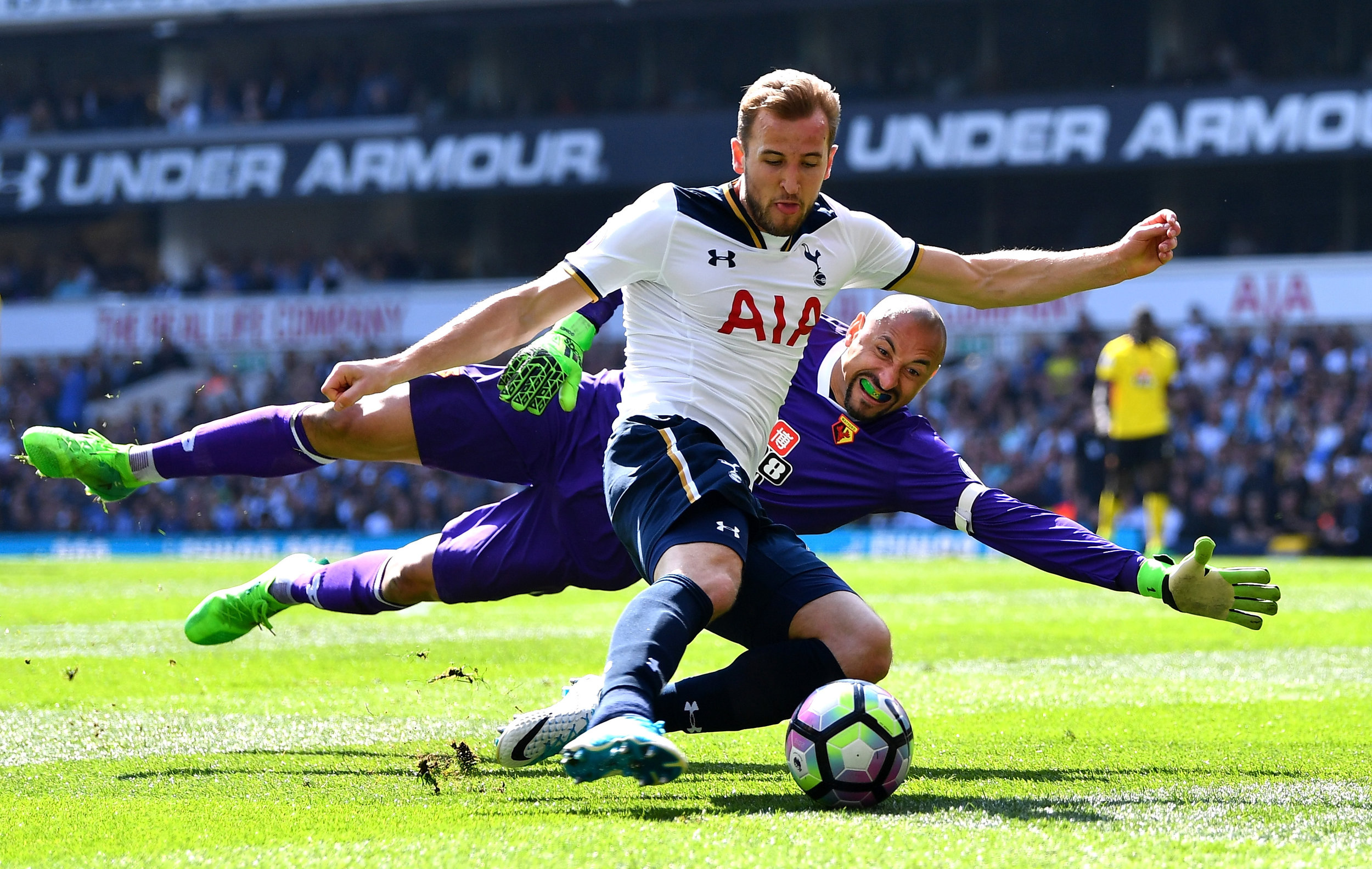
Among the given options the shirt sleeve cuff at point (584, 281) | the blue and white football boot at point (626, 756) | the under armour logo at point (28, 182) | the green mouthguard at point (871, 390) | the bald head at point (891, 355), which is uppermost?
the under armour logo at point (28, 182)

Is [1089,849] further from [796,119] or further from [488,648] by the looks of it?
[488,648]

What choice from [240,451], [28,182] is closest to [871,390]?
[240,451]

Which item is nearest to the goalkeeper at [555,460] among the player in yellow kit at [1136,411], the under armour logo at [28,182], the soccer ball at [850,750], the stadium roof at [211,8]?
the soccer ball at [850,750]

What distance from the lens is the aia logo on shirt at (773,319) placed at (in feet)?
14.2

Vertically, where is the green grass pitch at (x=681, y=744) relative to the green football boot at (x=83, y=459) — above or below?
below

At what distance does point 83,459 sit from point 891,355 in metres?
2.76

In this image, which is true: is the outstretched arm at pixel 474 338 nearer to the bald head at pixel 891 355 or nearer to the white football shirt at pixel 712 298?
the white football shirt at pixel 712 298

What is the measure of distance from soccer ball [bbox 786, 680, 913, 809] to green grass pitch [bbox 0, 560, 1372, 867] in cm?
7

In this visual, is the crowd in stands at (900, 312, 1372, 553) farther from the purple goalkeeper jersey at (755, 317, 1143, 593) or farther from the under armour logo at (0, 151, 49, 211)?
the under armour logo at (0, 151, 49, 211)

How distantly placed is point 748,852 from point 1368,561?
47.6ft

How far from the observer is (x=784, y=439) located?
17.7 feet

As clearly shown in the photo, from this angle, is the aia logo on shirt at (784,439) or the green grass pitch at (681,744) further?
the aia logo on shirt at (784,439)

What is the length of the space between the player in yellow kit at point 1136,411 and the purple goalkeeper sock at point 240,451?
10991 millimetres

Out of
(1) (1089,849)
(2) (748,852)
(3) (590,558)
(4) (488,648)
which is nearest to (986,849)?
(1) (1089,849)
